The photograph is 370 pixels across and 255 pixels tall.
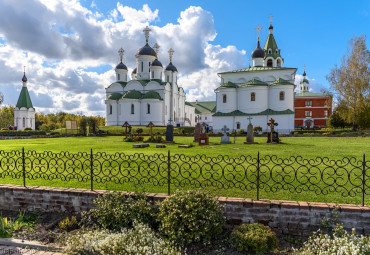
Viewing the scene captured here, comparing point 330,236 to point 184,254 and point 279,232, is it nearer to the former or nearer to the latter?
point 279,232

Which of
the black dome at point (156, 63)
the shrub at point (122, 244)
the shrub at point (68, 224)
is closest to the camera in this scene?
the shrub at point (122, 244)

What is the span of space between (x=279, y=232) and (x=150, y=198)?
229cm

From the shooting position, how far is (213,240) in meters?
4.07

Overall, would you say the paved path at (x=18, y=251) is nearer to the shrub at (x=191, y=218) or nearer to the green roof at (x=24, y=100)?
the shrub at (x=191, y=218)

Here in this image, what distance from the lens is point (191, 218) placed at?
383 centimetres

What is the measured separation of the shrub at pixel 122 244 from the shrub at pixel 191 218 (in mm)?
233

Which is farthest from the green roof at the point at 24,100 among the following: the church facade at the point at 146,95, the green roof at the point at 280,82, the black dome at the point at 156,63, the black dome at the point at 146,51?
the green roof at the point at 280,82

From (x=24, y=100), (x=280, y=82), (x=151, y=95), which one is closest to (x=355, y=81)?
(x=280, y=82)

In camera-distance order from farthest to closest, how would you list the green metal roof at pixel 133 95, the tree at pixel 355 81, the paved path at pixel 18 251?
1. the green metal roof at pixel 133 95
2. the tree at pixel 355 81
3. the paved path at pixel 18 251

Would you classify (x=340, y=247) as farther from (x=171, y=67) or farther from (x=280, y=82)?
(x=171, y=67)

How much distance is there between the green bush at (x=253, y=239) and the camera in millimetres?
3568

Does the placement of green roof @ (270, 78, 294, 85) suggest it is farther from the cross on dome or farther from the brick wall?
the brick wall

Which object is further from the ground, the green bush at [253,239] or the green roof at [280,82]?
the green roof at [280,82]

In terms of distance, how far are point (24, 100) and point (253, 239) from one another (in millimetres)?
48559
